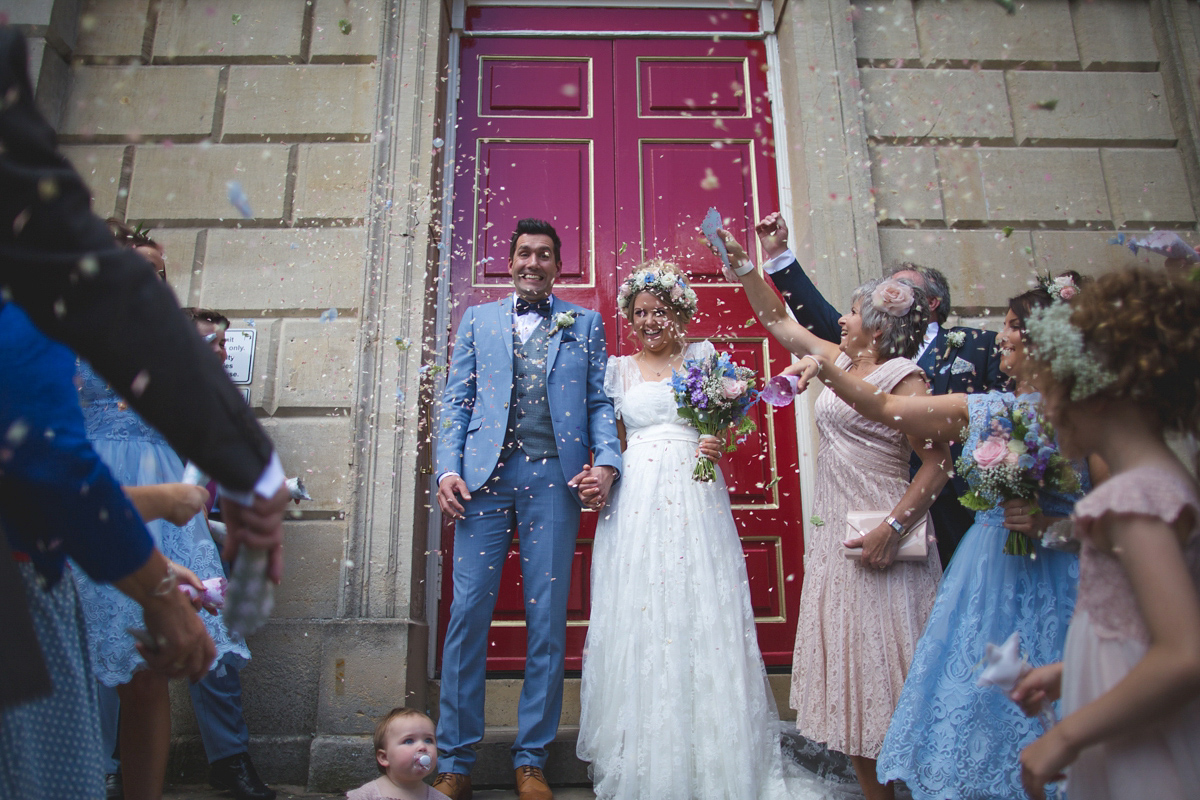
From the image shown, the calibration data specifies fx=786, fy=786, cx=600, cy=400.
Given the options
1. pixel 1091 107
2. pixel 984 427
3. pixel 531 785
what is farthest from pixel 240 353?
pixel 1091 107

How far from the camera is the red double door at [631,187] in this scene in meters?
4.80

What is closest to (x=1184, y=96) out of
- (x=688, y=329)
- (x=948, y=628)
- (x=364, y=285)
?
(x=688, y=329)

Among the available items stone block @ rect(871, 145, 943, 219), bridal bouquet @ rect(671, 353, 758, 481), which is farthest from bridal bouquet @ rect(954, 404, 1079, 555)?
stone block @ rect(871, 145, 943, 219)

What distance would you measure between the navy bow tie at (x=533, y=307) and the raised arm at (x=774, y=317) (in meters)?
1.02

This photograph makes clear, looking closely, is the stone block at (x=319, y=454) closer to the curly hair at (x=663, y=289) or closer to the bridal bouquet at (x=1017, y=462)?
the curly hair at (x=663, y=289)

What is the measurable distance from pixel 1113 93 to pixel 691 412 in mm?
4003

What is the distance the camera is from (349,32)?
511cm

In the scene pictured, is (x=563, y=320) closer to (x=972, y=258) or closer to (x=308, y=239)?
(x=308, y=239)

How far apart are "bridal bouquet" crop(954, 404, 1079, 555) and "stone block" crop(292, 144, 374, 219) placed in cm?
374

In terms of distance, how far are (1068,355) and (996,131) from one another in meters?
4.34

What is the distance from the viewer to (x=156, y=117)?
5.02m

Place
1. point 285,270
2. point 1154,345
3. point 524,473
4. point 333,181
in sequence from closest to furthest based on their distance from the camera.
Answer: point 1154,345 < point 524,473 < point 285,270 < point 333,181

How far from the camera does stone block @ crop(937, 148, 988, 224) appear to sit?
5020mm

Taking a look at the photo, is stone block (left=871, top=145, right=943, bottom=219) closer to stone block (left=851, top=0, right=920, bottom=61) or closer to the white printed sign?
stone block (left=851, top=0, right=920, bottom=61)
